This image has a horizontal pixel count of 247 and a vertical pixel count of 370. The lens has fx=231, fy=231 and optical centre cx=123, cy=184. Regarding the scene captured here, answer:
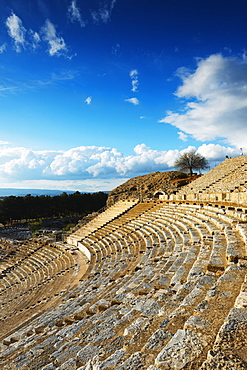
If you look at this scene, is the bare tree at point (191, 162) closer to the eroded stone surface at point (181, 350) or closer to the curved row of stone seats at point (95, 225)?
the curved row of stone seats at point (95, 225)

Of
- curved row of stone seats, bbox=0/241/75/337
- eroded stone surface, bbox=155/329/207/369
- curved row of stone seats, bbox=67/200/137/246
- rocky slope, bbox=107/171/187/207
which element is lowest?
curved row of stone seats, bbox=0/241/75/337

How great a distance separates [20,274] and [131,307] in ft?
61.3

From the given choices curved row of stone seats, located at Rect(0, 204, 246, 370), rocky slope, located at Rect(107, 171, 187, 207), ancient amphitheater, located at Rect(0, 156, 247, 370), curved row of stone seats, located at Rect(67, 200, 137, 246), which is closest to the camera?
ancient amphitheater, located at Rect(0, 156, 247, 370)

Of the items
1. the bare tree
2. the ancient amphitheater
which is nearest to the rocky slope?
the bare tree

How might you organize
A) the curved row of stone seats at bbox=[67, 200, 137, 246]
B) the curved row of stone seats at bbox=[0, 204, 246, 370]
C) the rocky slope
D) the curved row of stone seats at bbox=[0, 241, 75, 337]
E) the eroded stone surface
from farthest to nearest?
the rocky slope < the curved row of stone seats at bbox=[67, 200, 137, 246] < the curved row of stone seats at bbox=[0, 241, 75, 337] < the curved row of stone seats at bbox=[0, 204, 246, 370] < the eroded stone surface

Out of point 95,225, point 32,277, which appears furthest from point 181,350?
point 95,225

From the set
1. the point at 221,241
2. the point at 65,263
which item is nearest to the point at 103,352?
the point at 221,241

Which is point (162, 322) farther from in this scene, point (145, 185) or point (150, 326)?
point (145, 185)

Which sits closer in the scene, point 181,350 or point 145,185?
point 181,350

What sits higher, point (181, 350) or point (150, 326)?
point (181, 350)

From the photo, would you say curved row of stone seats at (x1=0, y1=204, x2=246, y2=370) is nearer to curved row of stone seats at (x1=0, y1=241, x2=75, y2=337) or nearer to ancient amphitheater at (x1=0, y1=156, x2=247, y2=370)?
ancient amphitheater at (x1=0, y1=156, x2=247, y2=370)

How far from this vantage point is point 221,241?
25.8 feet

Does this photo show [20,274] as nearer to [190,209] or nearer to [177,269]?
[190,209]

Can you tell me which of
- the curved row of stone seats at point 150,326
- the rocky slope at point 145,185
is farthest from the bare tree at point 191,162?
the curved row of stone seats at point 150,326
